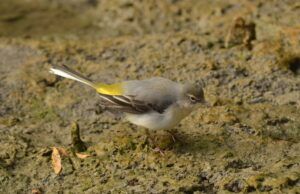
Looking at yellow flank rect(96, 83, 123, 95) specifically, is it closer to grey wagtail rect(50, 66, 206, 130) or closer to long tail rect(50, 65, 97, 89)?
grey wagtail rect(50, 66, 206, 130)

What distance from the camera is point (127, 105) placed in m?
7.12

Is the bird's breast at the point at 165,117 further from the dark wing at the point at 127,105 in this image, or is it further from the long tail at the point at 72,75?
the long tail at the point at 72,75

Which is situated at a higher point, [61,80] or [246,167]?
[61,80]

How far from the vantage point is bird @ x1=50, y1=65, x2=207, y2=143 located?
6.92 metres

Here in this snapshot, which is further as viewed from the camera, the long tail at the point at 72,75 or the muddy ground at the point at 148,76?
the long tail at the point at 72,75

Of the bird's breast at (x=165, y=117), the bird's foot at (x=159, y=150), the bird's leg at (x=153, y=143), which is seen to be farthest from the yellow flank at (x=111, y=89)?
the bird's foot at (x=159, y=150)

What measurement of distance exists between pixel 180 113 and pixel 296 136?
1.55 meters

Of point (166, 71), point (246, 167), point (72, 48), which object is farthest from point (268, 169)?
point (72, 48)

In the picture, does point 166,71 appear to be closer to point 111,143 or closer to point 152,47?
point 152,47

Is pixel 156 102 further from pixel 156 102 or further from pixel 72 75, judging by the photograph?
pixel 72 75

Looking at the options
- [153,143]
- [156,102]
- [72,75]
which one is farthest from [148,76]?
[156,102]

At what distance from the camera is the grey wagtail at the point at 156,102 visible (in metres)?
6.92

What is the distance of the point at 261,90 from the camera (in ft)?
27.7

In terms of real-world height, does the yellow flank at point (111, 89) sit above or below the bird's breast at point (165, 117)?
above
